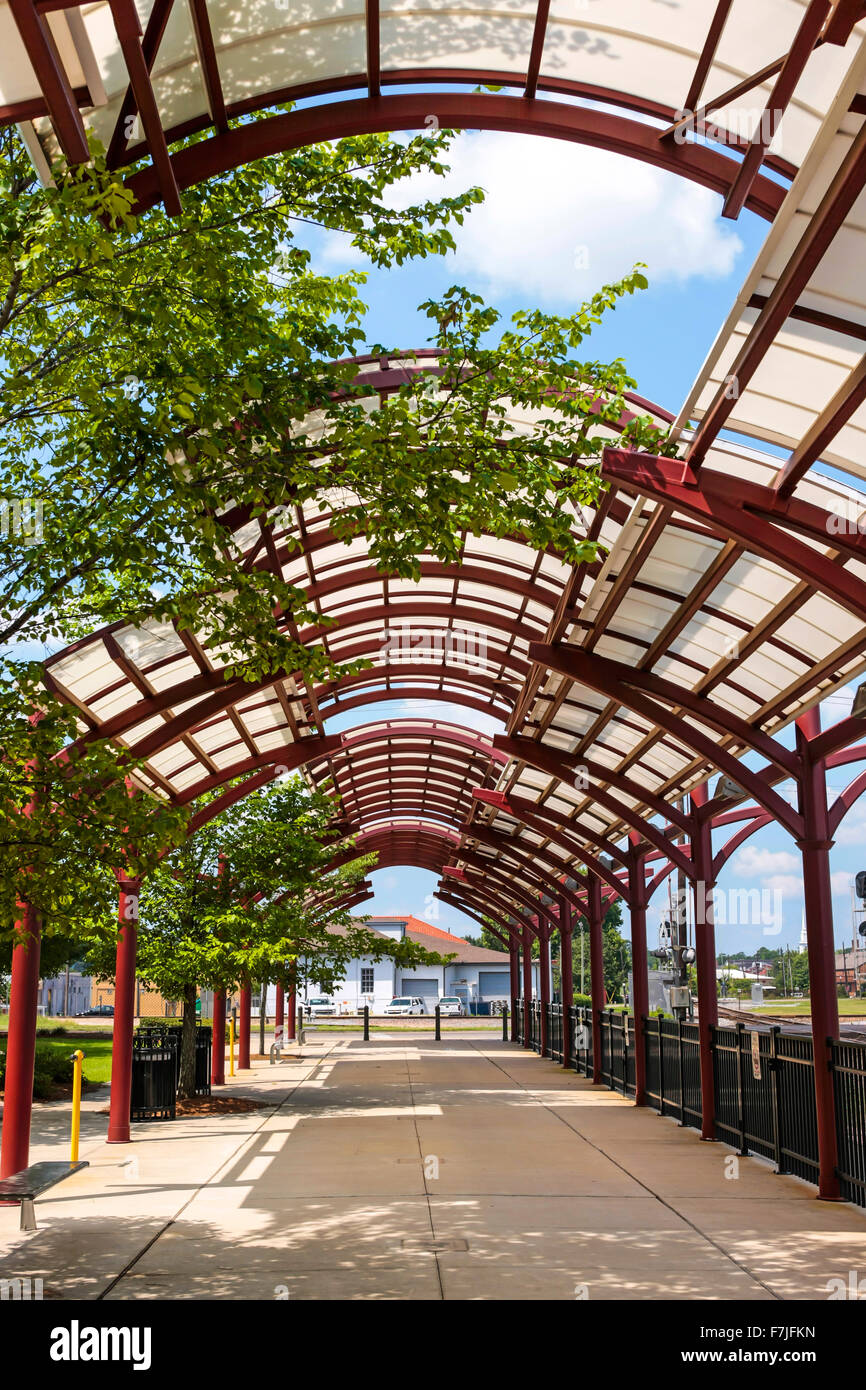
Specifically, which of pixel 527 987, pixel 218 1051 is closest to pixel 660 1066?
pixel 218 1051

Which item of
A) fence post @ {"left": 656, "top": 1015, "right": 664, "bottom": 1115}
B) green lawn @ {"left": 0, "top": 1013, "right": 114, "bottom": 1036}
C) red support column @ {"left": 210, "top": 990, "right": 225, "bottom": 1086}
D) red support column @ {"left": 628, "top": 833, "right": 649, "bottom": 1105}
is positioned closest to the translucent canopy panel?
red support column @ {"left": 628, "top": 833, "right": 649, "bottom": 1105}

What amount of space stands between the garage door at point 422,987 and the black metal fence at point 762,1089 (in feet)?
217

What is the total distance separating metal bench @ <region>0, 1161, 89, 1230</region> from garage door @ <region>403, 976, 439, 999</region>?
78559mm

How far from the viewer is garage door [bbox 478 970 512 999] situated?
90875 millimetres

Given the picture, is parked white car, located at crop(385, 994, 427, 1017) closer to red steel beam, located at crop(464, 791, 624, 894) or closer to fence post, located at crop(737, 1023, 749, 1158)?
red steel beam, located at crop(464, 791, 624, 894)

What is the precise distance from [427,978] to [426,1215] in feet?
258

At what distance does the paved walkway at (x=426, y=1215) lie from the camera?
8.17 metres

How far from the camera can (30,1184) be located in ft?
→ 31.7

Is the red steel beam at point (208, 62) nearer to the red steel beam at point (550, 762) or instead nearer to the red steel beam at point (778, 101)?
the red steel beam at point (778, 101)

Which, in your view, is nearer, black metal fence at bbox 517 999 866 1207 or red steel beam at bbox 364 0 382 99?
red steel beam at bbox 364 0 382 99

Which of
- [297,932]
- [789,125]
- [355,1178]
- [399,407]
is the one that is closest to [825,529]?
[789,125]
